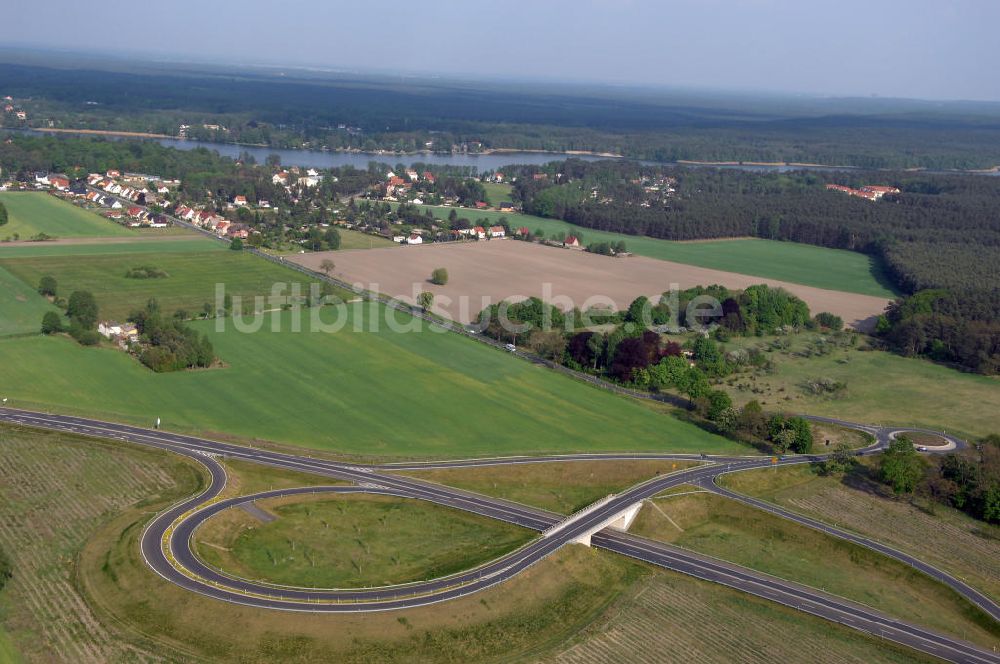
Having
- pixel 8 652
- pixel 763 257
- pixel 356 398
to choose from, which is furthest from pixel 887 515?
pixel 763 257

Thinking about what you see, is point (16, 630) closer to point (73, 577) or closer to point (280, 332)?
point (73, 577)

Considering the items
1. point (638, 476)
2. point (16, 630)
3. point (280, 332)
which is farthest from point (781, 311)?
point (16, 630)

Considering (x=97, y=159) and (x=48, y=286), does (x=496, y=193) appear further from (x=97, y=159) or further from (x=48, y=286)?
(x=48, y=286)

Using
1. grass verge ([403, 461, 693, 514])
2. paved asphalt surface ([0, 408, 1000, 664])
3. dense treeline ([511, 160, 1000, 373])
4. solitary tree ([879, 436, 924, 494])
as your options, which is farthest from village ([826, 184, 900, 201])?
grass verge ([403, 461, 693, 514])

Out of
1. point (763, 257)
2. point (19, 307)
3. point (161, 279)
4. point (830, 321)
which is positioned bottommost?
point (19, 307)

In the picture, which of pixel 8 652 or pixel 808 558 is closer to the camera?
pixel 8 652

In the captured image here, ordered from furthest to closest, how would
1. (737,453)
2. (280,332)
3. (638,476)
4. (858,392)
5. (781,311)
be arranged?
(781,311) < (280,332) < (858,392) < (737,453) < (638,476)

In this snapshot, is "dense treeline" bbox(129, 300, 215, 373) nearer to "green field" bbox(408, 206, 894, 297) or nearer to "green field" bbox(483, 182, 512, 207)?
"green field" bbox(408, 206, 894, 297)
